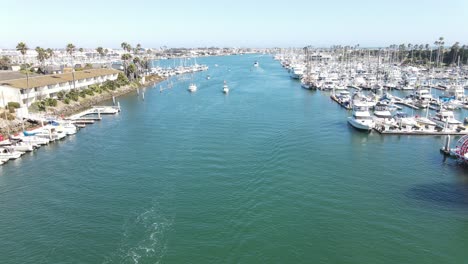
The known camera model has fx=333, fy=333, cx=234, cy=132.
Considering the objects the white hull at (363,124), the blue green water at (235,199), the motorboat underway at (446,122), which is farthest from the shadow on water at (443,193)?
the motorboat underway at (446,122)

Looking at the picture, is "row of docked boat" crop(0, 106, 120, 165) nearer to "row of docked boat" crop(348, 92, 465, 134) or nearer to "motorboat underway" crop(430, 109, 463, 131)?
"row of docked boat" crop(348, 92, 465, 134)

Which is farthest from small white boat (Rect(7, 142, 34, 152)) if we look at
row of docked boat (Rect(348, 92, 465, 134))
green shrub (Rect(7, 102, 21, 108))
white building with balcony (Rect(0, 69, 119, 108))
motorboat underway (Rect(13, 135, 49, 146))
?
row of docked boat (Rect(348, 92, 465, 134))

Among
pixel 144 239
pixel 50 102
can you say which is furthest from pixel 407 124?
pixel 50 102

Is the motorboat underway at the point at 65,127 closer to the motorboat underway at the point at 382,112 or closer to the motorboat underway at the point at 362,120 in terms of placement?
the motorboat underway at the point at 362,120

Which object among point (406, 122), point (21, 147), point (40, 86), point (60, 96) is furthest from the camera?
point (60, 96)

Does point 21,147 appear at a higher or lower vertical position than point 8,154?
higher

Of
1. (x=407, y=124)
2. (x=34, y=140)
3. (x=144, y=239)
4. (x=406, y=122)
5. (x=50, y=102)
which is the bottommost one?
(x=144, y=239)

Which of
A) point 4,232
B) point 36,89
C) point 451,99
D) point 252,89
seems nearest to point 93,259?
point 4,232

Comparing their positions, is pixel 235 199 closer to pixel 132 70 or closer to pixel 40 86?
pixel 40 86
